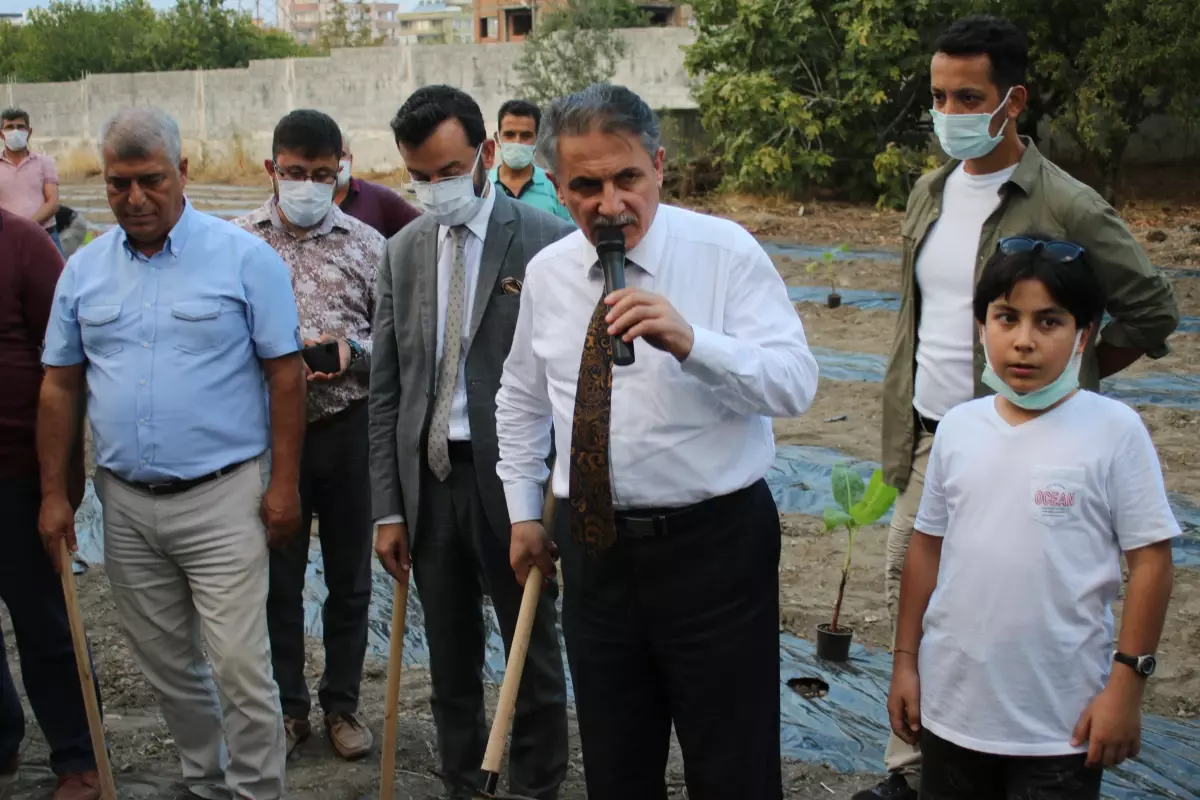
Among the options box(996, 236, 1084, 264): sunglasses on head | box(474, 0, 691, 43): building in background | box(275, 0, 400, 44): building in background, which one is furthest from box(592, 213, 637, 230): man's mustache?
box(275, 0, 400, 44): building in background

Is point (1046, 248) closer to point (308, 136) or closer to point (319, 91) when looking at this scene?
point (308, 136)

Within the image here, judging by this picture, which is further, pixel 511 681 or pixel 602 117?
pixel 511 681

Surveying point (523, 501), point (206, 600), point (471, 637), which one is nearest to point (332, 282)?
point (206, 600)

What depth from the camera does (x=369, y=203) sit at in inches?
195

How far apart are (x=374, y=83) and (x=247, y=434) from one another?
86.2ft

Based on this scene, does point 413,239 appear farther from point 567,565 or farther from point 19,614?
point 19,614

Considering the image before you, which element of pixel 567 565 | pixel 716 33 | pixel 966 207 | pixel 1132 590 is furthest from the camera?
pixel 716 33

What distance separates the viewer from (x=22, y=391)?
12.3 feet

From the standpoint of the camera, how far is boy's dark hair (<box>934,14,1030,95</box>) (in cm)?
329

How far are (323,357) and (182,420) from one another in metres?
0.52

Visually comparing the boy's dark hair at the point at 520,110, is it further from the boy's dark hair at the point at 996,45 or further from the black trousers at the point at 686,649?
the black trousers at the point at 686,649

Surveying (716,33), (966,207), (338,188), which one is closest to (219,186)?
(716,33)

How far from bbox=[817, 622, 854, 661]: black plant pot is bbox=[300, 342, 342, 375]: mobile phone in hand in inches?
79.0

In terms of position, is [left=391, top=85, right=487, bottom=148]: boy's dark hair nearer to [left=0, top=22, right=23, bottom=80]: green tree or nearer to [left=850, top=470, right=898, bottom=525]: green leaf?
[left=850, top=470, right=898, bottom=525]: green leaf
